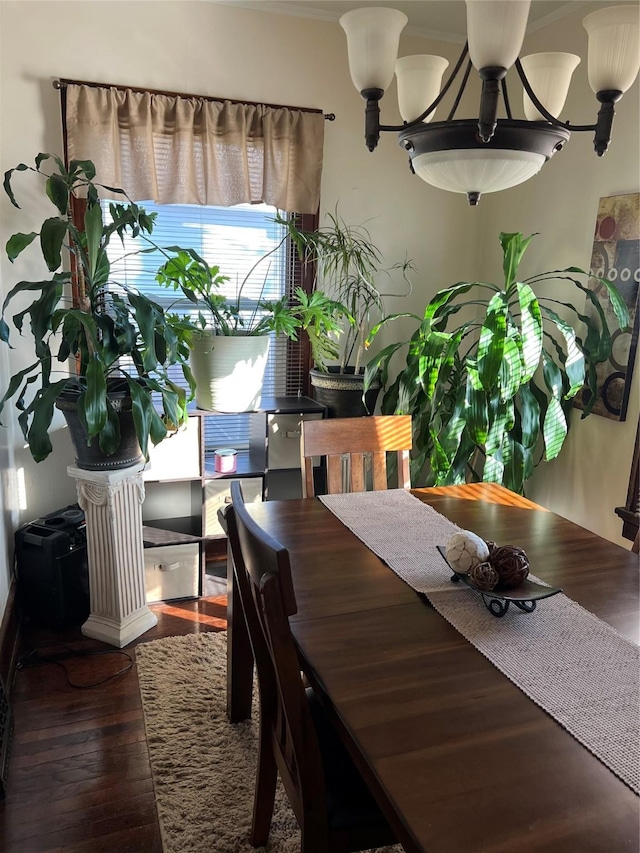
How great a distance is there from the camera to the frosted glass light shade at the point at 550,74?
1.54 metres

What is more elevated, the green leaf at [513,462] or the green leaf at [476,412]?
the green leaf at [476,412]

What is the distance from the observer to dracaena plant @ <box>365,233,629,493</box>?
2.45 m

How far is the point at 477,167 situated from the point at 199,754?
5.93ft

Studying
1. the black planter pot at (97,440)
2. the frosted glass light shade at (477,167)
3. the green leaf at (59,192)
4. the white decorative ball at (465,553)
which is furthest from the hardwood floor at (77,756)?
the frosted glass light shade at (477,167)

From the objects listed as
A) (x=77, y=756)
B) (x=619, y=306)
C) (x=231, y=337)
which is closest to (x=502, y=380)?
(x=619, y=306)

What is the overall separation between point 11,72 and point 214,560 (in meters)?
2.35

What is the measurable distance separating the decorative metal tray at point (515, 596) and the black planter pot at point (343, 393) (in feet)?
5.32

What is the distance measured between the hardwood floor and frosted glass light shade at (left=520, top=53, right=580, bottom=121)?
2.12m

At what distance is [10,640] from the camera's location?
2361 mm

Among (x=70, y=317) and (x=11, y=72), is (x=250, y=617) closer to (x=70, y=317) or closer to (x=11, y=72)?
(x=70, y=317)

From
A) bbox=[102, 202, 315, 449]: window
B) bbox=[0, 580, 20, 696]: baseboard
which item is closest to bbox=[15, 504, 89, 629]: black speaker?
bbox=[0, 580, 20, 696]: baseboard

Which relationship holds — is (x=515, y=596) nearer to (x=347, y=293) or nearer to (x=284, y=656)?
(x=284, y=656)

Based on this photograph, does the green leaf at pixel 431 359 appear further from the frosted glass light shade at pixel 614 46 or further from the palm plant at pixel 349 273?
the frosted glass light shade at pixel 614 46

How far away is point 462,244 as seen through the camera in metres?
3.48
